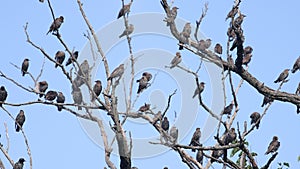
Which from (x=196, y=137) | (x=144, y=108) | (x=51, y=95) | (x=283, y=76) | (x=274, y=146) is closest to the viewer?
(x=144, y=108)

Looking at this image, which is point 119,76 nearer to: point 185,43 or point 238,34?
point 185,43

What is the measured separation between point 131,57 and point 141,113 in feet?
3.02

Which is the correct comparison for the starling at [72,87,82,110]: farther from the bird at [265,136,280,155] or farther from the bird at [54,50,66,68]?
the bird at [265,136,280,155]

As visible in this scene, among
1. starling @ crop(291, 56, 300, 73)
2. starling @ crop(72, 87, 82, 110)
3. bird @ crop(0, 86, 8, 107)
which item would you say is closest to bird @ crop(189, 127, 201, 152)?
starling @ crop(72, 87, 82, 110)

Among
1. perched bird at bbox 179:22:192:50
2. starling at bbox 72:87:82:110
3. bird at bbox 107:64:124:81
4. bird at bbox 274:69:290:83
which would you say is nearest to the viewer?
perched bird at bbox 179:22:192:50

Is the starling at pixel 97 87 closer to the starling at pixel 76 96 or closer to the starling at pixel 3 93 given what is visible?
the starling at pixel 76 96

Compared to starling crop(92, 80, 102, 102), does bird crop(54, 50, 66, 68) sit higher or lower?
higher

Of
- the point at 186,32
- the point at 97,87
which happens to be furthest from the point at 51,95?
the point at 186,32

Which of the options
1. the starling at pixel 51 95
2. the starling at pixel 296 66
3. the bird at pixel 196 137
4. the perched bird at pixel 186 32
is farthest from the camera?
the starling at pixel 296 66

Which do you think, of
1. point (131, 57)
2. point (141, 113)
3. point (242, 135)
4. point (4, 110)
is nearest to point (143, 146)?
point (141, 113)

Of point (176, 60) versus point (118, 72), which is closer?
point (118, 72)

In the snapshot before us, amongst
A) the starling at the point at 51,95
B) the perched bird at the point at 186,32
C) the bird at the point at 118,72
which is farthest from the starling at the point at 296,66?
the bird at the point at 118,72

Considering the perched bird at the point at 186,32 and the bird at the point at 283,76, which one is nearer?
the perched bird at the point at 186,32

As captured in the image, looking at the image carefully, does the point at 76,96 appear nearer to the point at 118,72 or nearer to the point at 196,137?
the point at 118,72
